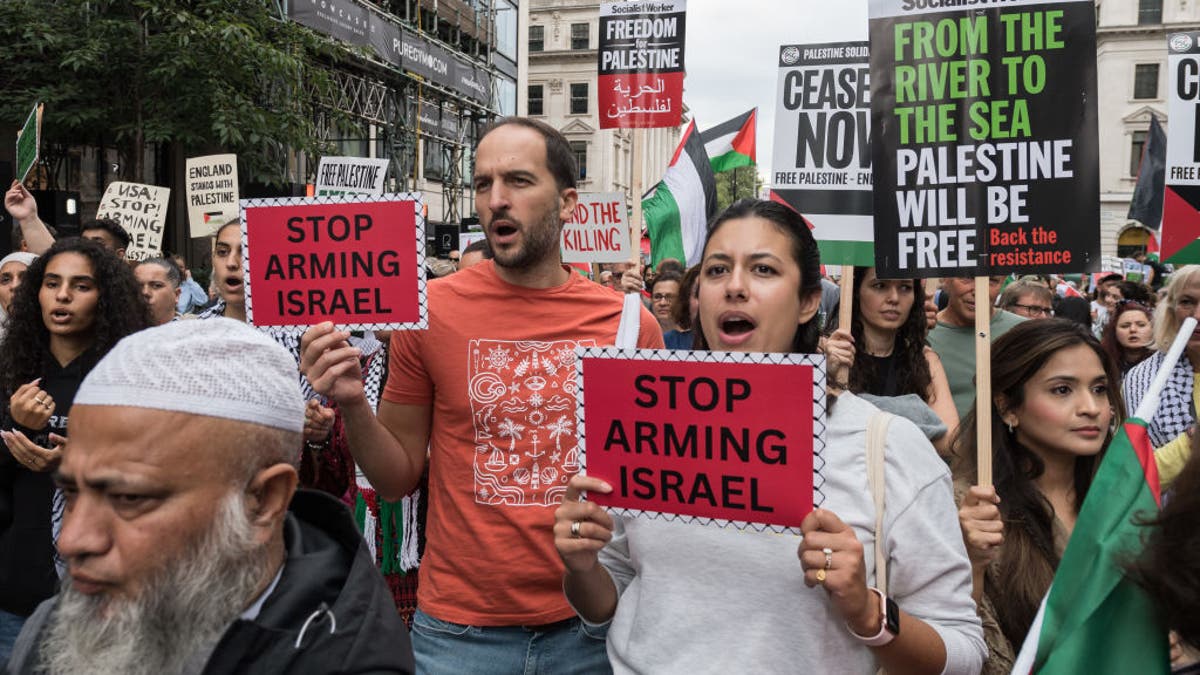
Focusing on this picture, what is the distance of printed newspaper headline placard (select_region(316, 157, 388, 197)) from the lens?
26.3 feet

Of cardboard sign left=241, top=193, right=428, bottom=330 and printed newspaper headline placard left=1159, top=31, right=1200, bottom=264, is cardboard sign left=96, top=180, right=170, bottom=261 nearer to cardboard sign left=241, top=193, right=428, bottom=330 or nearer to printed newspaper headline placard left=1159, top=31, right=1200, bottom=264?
cardboard sign left=241, top=193, right=428, bottom=330

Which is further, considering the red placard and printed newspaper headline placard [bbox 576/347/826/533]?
the red placard

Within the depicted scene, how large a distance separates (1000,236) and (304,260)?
2070 mm

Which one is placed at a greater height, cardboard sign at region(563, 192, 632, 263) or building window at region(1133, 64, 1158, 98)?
building window at region(1133, 64, 1158, 98)

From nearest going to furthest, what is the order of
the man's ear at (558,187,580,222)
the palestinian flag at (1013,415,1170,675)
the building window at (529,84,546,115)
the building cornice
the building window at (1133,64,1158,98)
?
the palestinian flag at (1013,415,1170,675) → the man's ear at (558,187,580,222) → the building cornice → the building window at (1133,64,1158,98) → the building window at (529,84,546,115)

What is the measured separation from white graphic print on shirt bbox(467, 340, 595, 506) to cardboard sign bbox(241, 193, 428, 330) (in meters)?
0.40

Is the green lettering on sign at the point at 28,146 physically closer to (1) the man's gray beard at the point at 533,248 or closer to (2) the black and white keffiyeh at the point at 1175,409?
(1) the man's gray beard at the point at 533,248

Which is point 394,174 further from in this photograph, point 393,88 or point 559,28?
point 559,28

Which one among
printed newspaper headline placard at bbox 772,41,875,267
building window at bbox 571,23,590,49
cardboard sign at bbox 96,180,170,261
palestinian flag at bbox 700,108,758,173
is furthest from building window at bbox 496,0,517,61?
printed newspaper headline placard at bbox 772,41,875,267

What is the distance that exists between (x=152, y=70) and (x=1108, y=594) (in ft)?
49.9

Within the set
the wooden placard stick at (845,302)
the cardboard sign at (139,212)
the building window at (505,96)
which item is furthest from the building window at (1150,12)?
the wooden placard stick at (845,302)

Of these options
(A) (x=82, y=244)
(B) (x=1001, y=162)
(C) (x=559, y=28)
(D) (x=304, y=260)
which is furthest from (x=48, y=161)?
(C) (x=559, y=28)

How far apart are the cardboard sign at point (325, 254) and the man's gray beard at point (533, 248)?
0.24 metres

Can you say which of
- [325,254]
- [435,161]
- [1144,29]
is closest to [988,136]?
[325,254]
